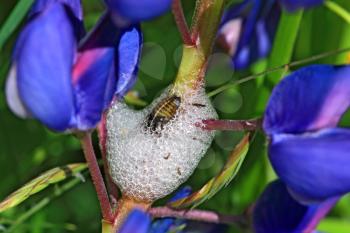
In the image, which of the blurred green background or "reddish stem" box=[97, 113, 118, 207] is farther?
the blurred green background

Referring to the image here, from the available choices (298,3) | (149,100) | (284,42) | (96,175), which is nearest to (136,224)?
(96,175)

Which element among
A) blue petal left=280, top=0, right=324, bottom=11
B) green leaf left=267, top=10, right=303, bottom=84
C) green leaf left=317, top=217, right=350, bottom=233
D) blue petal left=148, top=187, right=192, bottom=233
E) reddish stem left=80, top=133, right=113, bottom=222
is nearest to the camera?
blue petal left=280, top=0, right=324, bottom=11

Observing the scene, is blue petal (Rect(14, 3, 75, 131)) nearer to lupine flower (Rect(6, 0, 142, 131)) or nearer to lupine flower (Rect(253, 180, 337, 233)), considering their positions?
lupine flower (Rect(6, 0, 142, 131))

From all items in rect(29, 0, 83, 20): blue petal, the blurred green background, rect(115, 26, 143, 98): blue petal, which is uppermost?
rect(29, 0, 83, 20): blue petal

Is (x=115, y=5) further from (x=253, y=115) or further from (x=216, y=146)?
(x=216, y=146)

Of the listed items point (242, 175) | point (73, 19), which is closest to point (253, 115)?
point (242, 175)

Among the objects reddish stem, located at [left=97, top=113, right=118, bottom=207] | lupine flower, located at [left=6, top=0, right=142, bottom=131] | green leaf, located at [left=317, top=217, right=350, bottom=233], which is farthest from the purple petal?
green leaf, located at [left=317, top=217, right=350, bottom=233]
